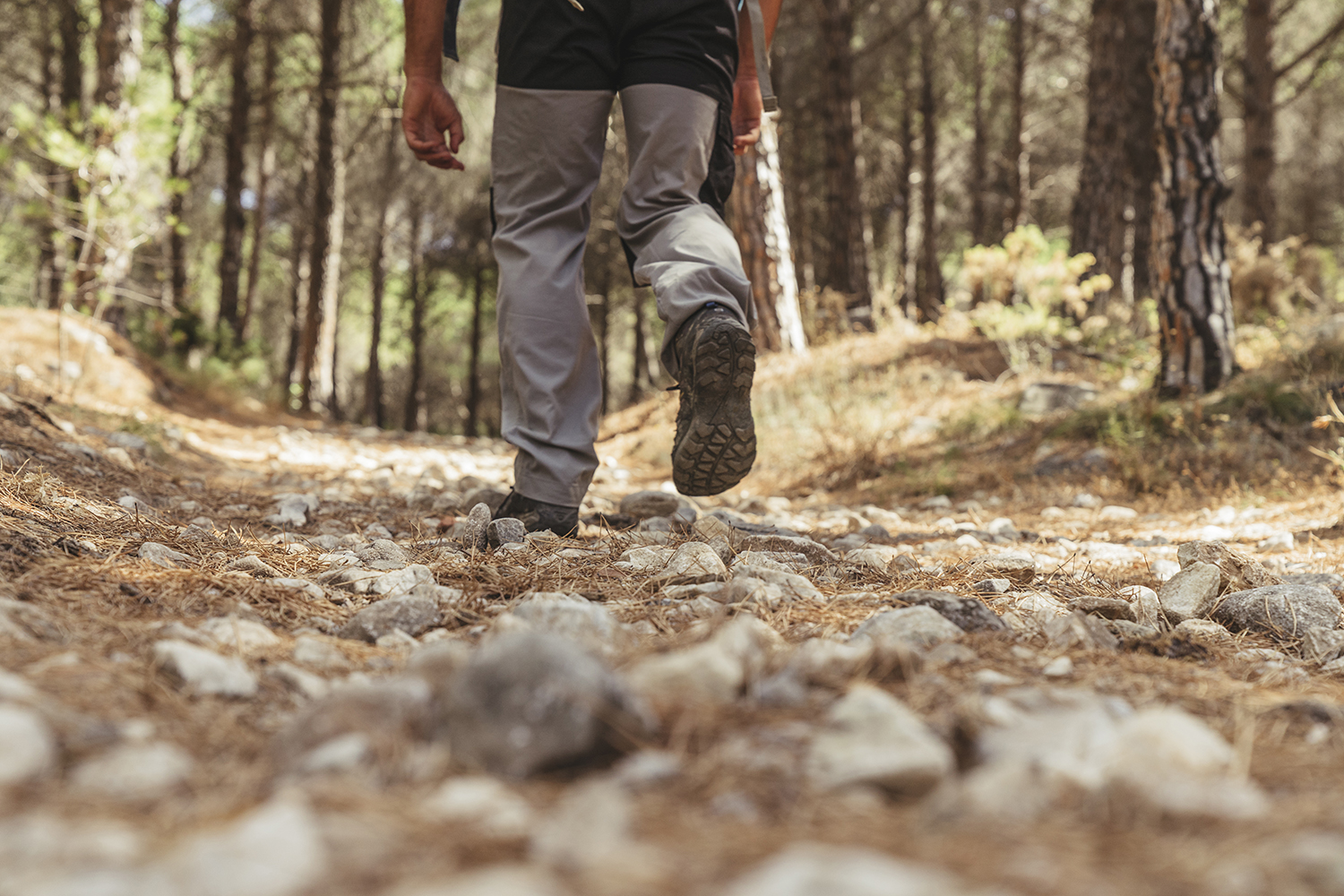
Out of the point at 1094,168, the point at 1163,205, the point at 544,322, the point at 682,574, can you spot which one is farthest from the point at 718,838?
the point at 1094,168

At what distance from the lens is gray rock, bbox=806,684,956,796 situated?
30.4 inches

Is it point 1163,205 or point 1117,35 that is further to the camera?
point 1117,35

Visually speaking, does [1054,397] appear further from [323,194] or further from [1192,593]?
[323,194]

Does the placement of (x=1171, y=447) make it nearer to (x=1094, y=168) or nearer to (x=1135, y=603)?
(x=1135, y=603)

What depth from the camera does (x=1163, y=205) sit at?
4352mm

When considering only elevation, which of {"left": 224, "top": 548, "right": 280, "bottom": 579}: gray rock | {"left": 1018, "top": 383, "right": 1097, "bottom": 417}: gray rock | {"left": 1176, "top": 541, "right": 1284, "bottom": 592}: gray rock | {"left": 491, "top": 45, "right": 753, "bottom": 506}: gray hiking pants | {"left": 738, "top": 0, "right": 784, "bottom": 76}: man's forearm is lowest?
{"left": 224, "top": 548, "right": 280, "bottom": 579}: gray rock

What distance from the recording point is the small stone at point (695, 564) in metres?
1.72

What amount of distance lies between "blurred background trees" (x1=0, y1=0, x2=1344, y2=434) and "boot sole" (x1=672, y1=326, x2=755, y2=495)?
3.15 meters

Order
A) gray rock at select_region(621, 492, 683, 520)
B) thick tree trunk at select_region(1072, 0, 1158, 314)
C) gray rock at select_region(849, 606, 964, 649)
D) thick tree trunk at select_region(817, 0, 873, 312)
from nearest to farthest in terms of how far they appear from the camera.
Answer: gray rock at select_region(849, 606, 964, 649)
gray rock at select_region(621, 492, 683, 520)
thick tree trunk at select_region(1072, 0, 1158, 314)
thick tree trunk at select_region(817, 0, 873, 312)

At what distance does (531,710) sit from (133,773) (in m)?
0.32

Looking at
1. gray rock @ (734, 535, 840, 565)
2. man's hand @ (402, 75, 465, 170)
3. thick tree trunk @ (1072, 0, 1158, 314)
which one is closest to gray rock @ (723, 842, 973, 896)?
gray rock @ (734, 535, 840, 565)

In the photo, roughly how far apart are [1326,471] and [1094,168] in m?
5.62

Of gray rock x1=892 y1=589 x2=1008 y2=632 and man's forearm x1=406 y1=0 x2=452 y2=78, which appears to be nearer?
gray rock x1=892 y1=589 x2=1008 y2=632

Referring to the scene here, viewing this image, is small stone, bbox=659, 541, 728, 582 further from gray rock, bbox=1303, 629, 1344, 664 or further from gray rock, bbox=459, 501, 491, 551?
gray rock, bbox=1303, 629, 1344, 664
